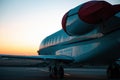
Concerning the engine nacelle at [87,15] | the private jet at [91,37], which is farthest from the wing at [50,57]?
the engine nacelle at [87,15]

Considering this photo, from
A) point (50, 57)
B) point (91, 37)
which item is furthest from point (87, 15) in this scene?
point (50, 57)

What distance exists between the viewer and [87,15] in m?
12.5

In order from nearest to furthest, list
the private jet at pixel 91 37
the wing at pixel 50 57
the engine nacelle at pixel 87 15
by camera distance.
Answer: the engine nacelle at pixel 87 15
the private jet at pixel 91 37
the wing at pixel 50 57

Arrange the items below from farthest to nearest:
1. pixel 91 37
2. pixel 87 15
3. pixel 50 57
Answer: pixel 50 57 → pixel 91 37 → pixel 87 15

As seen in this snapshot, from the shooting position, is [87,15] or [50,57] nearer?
[87,15]

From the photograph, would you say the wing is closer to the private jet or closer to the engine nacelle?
the private jet

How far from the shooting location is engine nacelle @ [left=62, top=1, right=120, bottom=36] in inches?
480

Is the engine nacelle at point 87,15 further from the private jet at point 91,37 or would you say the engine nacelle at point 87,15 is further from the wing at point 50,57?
the wing at point 50,57

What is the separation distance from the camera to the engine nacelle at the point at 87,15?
1219 centimetres

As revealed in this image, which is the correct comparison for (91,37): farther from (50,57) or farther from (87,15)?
(50,57)

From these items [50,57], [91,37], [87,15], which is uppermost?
[87,15]

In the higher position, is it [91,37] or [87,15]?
[87,15]

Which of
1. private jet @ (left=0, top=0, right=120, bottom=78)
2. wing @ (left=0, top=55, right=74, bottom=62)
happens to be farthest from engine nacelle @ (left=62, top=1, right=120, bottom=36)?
wing @ (left=0, top=55, right=74, bottom=62)

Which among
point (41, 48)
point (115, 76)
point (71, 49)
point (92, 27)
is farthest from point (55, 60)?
point (41, 48)
